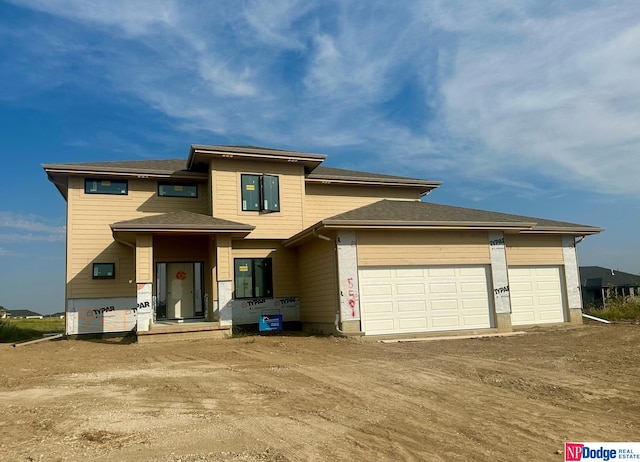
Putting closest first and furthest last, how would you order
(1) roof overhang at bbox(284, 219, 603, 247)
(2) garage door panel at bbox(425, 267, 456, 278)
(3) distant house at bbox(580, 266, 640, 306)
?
1. (1) roof overhang at bbox(284, 219, 603, 247)
2. (2) garage door panel at bbox(425, 267, 456, 278)
3. (3) distant house at bbox(580, 266, 640, 306)

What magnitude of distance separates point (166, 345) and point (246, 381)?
6.07 m

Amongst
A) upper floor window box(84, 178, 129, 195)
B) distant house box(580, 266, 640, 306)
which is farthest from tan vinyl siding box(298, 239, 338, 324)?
distant house box(580, 266, 640, 306)

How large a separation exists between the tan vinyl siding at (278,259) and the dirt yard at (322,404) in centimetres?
609

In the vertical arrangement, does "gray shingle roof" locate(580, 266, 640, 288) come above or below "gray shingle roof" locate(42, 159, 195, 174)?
below

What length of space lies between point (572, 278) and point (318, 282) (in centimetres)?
873

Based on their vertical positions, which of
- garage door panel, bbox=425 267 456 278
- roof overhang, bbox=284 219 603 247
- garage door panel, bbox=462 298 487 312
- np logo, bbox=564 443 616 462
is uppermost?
roof overhang, bbox=284 219 603 247

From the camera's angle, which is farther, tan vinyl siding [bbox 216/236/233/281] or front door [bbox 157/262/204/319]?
front door [bbox 157/262/204/319]

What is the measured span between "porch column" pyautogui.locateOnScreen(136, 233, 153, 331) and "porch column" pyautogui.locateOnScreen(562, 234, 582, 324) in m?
13.4

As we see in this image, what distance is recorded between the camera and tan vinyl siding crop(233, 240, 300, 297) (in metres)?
17.3

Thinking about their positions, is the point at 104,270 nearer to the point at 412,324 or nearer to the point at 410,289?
the point at 410,289

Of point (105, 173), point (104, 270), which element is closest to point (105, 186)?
point (105, 173)

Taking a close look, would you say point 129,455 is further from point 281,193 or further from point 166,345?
point 281,193

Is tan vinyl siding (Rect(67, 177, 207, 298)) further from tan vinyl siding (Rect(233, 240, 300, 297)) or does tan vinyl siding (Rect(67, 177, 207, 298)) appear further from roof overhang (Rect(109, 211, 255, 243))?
tan vinyl siding (Rect(233, 240, 300, 297))

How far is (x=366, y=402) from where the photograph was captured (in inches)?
249
